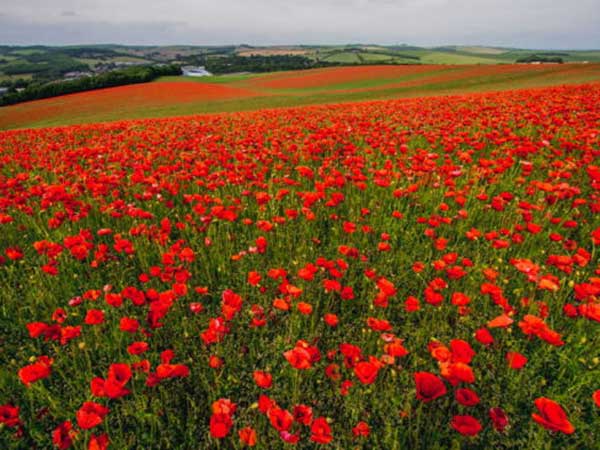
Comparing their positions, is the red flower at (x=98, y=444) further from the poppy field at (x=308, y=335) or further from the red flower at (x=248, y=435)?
the red flower at (x=248, y=435)

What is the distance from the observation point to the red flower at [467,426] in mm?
1467

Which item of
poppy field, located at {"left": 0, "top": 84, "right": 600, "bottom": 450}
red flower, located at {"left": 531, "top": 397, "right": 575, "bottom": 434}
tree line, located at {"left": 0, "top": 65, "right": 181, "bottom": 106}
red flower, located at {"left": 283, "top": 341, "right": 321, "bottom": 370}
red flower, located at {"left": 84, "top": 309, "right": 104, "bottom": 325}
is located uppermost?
tree line, located at {"left": 0, "top": 65, "right": 181, "bottom": 106}

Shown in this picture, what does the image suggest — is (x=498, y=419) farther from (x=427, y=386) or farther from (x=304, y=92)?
(x=304, y=92)

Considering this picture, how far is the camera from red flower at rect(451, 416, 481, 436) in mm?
1467

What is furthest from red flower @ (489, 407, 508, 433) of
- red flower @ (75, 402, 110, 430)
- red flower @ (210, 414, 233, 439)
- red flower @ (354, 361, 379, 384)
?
red flower @ (75, 402, 110, 430)

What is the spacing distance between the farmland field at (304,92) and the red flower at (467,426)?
2625cm

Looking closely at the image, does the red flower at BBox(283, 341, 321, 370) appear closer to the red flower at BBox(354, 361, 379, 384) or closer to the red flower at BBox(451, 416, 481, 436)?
the red flower at BBox(354, 361, 379, 384)

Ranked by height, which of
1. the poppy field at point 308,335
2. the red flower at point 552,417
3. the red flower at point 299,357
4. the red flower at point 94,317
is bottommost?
the poppy field at point 308,335

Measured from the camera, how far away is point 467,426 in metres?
1.50

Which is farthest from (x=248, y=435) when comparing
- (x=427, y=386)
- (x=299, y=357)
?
(x=427, y=386)

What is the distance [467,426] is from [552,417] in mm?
328

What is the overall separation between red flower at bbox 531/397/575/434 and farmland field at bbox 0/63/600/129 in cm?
2634

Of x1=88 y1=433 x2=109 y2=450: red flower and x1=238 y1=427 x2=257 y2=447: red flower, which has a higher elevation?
x1=238 y1=427 x2=257 y2=447: red flower

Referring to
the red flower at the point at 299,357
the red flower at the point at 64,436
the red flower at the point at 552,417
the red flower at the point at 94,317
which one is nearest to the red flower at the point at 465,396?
the red flower at the point at 552,417
